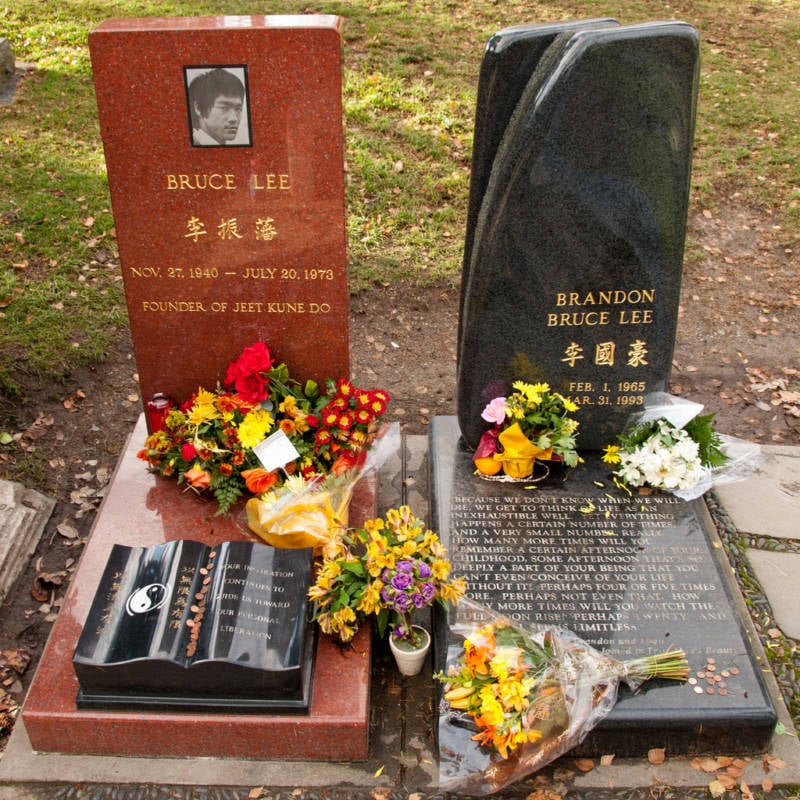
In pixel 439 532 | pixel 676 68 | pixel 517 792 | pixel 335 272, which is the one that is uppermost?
pixel 676 68

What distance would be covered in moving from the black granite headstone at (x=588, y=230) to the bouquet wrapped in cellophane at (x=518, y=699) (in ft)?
4.80

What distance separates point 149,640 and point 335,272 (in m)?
1.88

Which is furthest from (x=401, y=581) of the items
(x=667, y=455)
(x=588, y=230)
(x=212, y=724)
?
(x=588, y=230)

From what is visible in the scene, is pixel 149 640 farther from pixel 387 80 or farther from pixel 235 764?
pixel 387 80

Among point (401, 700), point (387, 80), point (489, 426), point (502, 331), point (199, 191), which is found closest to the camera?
point (401, 700)

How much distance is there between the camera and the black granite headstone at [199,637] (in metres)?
3.08

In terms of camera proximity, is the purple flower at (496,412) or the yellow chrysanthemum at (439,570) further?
the purple flower at (496,412)

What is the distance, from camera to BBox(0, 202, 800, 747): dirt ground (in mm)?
4215

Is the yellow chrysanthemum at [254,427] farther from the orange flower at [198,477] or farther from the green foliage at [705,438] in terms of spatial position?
the green foliage at [705,438]

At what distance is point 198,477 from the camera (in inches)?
159

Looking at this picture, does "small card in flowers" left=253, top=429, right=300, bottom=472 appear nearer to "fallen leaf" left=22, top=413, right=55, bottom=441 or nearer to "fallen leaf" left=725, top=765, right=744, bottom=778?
"fallen leaf" left=22, top=413, right=55, bottom=441

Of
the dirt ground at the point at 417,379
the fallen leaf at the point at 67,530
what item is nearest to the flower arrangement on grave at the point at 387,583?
the dirt ground at the point at 417,379

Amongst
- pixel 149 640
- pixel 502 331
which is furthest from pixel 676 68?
pixel 149 640

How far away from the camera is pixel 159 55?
3496 millimetres
